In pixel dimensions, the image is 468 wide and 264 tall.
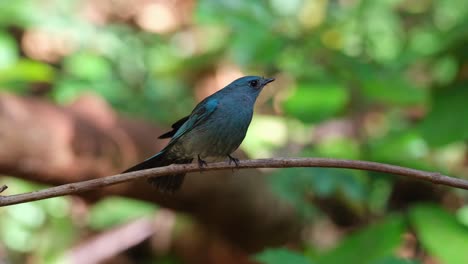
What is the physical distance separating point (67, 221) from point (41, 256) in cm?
33

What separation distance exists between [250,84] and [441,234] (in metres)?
1.14

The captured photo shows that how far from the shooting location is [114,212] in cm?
538

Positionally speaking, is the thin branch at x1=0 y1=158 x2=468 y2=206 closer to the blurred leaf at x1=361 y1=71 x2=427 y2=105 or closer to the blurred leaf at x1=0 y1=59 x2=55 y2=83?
the blurred leaf at x1=361 y1=71 x2=427 y2=105

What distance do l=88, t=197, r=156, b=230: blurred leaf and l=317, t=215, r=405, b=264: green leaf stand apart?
2299 mm

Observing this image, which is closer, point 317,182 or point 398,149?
point 317,182

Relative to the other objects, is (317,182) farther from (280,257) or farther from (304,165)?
(304,165)

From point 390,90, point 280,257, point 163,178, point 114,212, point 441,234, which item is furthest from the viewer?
point 114,212

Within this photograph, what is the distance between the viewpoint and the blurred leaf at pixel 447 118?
3.30 meters

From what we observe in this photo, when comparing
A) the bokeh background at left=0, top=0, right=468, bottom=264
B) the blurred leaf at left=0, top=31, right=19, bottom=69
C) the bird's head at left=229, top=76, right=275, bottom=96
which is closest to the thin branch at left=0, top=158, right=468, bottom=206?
the bokeh background at left=0, top=0, right=468, bottom=264

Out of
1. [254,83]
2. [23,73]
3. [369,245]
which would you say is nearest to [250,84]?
[254,83]

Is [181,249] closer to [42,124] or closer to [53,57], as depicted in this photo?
[42,124]

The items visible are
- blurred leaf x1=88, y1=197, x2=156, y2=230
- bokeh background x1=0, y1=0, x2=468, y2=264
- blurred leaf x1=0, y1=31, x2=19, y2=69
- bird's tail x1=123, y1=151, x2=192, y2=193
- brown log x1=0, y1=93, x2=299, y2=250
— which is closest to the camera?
bird's tail x1=123, y1=151, x2=192, y2=193

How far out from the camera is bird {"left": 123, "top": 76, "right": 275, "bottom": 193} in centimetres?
289

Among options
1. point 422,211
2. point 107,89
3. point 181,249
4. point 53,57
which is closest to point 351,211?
point 181,249
